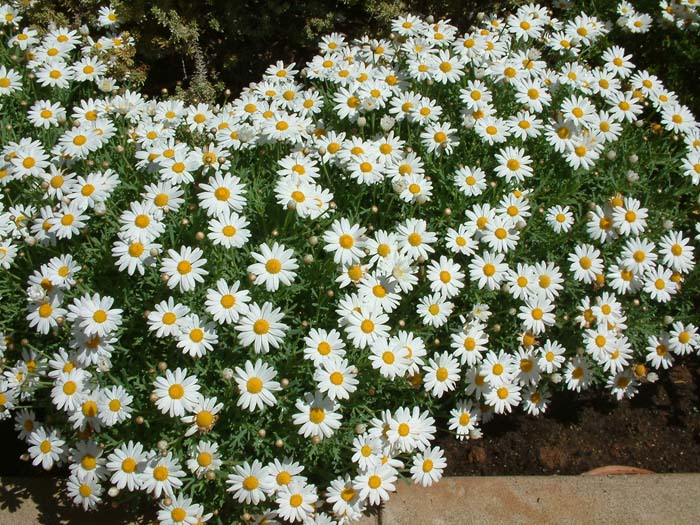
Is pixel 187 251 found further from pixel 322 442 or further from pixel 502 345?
pixel 502 345

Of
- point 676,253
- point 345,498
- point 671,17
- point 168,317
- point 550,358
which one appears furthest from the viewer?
point 671,17

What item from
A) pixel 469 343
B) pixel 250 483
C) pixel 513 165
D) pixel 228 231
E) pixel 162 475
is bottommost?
pixel 250 483

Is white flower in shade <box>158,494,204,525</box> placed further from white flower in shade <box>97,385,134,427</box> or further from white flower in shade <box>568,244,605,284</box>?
white flower in shade <box>568,244,605,284</box>

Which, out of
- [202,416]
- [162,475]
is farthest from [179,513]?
[202,416]

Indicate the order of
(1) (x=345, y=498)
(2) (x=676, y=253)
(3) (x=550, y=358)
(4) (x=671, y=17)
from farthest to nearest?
(4) (x=671, y=17)
(2) (x=676, y=253)
(3) (x=550, y=358)
(1) (x=345, y=498)

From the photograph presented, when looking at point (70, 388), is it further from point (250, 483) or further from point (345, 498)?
point (345, 498)

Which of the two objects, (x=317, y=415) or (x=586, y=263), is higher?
(x=586, y=263)

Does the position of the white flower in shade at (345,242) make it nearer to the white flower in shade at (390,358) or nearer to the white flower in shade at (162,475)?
the white flower in shade at (390,358)

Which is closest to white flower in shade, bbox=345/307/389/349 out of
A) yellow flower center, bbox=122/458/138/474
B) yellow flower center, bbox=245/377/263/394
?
yellow flower center, bbox=245/377/263/394
